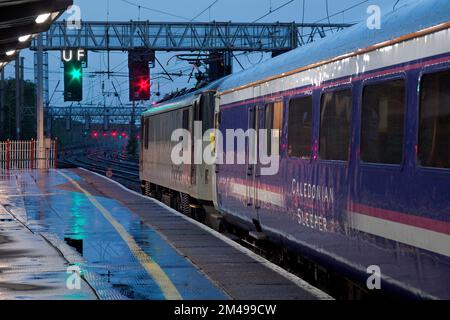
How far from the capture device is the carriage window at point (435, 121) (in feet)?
21.3

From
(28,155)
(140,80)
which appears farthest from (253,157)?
(28,155)

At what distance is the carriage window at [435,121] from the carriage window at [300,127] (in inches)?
129

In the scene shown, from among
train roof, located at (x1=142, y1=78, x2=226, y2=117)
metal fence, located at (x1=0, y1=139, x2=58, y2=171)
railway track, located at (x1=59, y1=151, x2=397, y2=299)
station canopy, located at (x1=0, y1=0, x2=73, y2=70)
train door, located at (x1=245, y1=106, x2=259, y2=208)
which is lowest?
railway track, located at (x1=59, y1=151, x2=397, y2=299)

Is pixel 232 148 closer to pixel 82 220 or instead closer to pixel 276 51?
pixel 82 220

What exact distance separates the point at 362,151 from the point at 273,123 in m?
3.84

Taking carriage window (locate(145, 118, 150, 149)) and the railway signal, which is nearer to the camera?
carriage window (locate(145, 118, 150, 149))

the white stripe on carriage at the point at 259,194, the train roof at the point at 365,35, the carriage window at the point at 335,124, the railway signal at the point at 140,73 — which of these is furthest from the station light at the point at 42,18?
the railway signal at the point at 140,73

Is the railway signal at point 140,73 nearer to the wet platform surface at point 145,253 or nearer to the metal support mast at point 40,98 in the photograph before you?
the metal support mast at point 40,98

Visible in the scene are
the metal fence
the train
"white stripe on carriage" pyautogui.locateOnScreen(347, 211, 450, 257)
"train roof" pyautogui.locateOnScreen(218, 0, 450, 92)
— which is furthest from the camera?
the metal fence

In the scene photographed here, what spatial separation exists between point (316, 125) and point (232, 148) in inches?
200

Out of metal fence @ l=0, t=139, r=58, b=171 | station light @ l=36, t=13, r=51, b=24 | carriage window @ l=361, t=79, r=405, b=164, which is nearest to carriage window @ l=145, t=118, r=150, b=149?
station light @ l=36, t=13, r=51, b=24

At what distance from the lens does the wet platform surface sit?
9.22 metres

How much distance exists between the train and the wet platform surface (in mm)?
723

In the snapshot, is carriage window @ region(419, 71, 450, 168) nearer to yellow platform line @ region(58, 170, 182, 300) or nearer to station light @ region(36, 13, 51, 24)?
yellow platform line @ region(58, 170, 182, 300)
